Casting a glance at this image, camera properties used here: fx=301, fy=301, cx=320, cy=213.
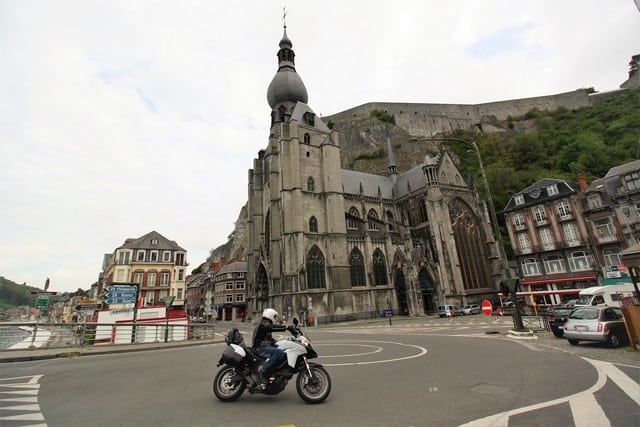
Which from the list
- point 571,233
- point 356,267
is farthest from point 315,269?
point 571,233

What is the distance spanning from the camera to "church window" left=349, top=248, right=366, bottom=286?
106ft

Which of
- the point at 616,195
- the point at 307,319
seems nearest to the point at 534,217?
the point at 616,195

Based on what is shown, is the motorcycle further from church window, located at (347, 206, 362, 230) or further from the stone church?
church window, located at (347, 206, 362, 230)

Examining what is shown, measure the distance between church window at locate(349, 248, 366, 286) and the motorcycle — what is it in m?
28.2

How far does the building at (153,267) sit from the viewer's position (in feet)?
114

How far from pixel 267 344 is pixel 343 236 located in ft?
91.4

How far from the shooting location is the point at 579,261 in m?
27.5

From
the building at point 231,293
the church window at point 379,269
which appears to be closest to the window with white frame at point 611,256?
the church window at point 379,269

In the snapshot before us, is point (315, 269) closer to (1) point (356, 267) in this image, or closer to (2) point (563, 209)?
(1) point (356, 267)

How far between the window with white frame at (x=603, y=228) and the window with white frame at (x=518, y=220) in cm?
597

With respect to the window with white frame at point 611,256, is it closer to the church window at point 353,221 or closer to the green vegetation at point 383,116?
the church window at point 353,221

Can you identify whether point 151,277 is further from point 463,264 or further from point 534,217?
point 534,217

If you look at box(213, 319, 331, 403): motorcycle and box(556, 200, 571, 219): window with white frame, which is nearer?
box(213, 319, 331, 403): motorcycle

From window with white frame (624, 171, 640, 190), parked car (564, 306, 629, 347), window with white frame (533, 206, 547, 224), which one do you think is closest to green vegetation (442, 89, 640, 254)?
window with white frame (533, 206, 547, 224)
